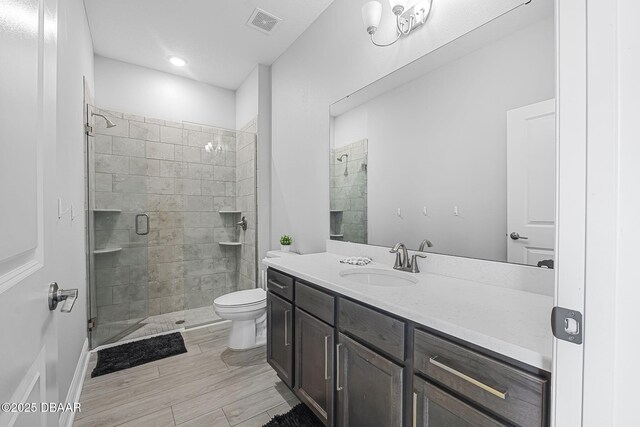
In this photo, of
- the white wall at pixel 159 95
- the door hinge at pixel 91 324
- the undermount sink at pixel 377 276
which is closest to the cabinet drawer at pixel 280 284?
the undermount sink at pixel 377 276

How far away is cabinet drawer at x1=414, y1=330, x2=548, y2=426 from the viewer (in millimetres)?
668

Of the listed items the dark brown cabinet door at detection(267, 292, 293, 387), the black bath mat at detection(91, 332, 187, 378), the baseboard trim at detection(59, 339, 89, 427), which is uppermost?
the dark brown cabinet door at detection(267, 292, 293, 387)

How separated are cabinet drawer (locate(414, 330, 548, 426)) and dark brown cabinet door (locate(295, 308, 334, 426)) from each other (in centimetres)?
53

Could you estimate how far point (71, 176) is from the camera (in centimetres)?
180

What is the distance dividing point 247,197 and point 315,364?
2281mm

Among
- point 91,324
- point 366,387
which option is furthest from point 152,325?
point 366,387

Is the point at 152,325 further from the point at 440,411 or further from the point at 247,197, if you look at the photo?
the point at 440,411

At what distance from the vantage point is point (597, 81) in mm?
489

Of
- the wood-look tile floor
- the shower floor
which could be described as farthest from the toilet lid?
the shower floor

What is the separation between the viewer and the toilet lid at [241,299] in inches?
90.7

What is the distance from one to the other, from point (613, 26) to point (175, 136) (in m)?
3.63

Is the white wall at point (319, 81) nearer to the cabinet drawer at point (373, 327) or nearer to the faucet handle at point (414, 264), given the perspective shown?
the faucet handle at point (414, 264)

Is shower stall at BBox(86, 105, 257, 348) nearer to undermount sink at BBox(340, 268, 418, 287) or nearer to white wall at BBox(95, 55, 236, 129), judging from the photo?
white wall at BBox(95, 55, 236, 129)

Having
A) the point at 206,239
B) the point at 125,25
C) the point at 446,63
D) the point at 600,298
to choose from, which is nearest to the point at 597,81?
the point at 600,298
